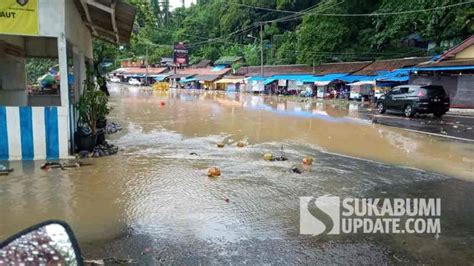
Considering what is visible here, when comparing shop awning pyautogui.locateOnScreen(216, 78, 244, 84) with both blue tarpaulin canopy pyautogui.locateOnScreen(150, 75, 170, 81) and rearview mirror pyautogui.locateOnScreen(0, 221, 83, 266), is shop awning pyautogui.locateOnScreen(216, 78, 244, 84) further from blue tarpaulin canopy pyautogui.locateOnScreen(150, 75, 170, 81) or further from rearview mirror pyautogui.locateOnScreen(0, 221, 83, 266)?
rearview mirror pyautogui.locateOnScreen(0, 221, 83, 266)

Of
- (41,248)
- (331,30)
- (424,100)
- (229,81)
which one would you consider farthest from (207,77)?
(41,248)

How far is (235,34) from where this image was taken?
74875mm

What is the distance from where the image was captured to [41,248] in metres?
1.70

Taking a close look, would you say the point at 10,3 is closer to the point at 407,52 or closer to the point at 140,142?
the point at 140,142

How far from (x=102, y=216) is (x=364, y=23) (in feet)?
146

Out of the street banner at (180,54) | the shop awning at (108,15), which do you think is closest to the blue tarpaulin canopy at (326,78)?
the shop awning at (108,15)

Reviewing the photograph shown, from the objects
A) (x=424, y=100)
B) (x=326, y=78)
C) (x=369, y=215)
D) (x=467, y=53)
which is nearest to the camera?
(x=369, y=215)

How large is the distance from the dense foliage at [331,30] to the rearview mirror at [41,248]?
16.7 m

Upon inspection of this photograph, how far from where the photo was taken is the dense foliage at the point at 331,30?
30.9 metres

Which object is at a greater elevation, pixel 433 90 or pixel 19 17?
pixel 19 17

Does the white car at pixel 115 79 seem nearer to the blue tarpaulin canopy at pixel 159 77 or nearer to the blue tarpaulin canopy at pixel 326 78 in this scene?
the blue tarpaulin canopy at pixel 159 77

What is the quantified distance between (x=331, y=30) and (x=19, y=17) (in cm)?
3910

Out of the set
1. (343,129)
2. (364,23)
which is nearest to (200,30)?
(364,23)

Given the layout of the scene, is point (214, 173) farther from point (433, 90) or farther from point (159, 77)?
point (159, 77)
